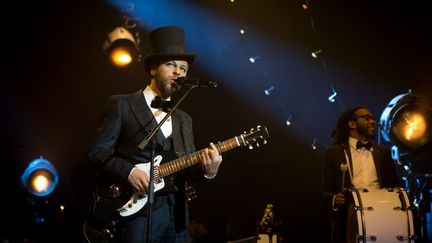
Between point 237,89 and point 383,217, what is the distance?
441 centimetres

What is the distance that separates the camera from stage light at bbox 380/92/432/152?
228 inches

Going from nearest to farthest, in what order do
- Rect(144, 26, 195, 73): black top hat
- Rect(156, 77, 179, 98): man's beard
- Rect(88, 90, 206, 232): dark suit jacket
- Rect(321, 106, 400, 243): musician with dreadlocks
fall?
1. Rect(88, 90, 206, 232): dark suit jacket
2. Rect(156, 77, 179, 98): man's beard
3. Rect(144, 26, 195, 73): black top hat
4. Rect(321, 106, 400, 243): musician with dreadlocks

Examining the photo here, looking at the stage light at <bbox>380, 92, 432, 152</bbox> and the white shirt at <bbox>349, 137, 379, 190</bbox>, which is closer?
the white shirt at <bbox>349, 137, 379, 190</bbox>

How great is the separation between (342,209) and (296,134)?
3015 millimetres

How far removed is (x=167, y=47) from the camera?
3.88 meters

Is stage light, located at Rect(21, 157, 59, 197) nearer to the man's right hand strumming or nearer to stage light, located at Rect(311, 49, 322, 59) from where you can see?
the man's right hand strumming

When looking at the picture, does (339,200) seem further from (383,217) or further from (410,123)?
(410,123)

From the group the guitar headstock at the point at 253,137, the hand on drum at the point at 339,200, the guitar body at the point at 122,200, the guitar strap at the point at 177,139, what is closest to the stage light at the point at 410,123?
the hand on drum at the point at 339,200

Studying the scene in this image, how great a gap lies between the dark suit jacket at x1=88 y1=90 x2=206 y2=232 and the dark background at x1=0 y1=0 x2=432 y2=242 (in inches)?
165

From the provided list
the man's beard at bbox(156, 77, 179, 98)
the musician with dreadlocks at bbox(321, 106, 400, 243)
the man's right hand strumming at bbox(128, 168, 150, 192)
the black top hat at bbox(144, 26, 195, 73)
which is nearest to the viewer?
the man's right hand strumming at bbox(128, 168, 150, 192)

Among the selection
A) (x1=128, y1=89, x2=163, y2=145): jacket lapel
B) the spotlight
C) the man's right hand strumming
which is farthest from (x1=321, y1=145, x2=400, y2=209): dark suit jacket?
the spotlight

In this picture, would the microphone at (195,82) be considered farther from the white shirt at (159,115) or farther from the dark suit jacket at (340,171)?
the dark suit jacket at (340,171)

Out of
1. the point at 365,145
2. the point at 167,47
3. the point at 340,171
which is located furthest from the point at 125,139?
the point at 365,145

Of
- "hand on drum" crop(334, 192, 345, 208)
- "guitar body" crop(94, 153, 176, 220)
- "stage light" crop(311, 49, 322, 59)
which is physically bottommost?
"guitar body" crop(94, 153, 176, 220)
